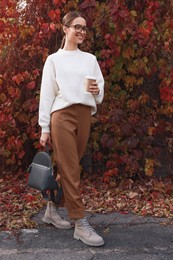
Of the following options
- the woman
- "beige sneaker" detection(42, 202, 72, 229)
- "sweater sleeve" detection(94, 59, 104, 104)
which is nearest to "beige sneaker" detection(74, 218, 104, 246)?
the woman

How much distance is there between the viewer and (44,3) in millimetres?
5039

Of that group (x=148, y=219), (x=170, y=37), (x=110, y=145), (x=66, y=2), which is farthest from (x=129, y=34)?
(x=148, y=219)

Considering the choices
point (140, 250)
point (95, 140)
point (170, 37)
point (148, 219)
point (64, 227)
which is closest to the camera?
point (140, 250)

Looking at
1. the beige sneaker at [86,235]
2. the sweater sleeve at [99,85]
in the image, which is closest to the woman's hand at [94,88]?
the sweater sleeve at [99,85]

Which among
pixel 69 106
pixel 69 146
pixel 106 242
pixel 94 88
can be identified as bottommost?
pixel 106 242

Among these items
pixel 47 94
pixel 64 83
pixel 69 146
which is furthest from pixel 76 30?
pixel 69 146

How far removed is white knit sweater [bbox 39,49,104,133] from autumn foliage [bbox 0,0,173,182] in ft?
4.19

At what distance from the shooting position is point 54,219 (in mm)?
3994

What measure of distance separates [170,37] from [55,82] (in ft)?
6.42

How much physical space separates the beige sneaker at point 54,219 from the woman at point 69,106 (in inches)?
14.5

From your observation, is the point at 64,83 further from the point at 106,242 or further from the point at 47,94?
the point at 106,242

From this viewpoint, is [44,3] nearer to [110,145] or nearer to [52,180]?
[110,145]

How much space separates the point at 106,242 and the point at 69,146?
86 centimetres

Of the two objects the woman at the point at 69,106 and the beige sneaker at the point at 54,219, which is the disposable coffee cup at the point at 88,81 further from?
the beige sneaker at the point at 54,219
